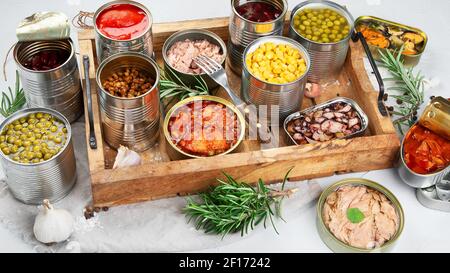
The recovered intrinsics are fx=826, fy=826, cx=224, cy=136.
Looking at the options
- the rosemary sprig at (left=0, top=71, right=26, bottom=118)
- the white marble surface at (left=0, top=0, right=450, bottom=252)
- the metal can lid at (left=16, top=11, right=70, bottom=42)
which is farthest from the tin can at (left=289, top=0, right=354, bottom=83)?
the rosemary sprig at (left=0, top=71, right=26, bottom=118)

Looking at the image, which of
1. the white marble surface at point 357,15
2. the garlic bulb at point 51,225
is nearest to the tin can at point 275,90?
the white marble surface at point 357,15

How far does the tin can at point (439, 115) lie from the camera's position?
3.73 metres

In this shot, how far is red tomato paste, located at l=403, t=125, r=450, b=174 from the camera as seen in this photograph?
369 centimetres

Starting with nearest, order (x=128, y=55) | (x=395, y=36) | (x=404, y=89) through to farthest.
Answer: (x=128, y=55) → (x=404, y=89) → (x=395, y=36)

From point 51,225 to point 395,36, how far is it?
201cm

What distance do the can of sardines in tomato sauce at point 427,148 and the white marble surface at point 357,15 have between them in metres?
0.14

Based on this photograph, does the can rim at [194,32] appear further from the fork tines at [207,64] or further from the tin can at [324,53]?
the tin can at [324,53]

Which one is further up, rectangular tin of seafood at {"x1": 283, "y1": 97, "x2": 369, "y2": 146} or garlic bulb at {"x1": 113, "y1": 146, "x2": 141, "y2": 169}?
rectangular tin of seafood at {"x1": 283, "y1": 97, "x2": 369, "y2": 146}

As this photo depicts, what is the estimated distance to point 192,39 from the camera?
4.02 m

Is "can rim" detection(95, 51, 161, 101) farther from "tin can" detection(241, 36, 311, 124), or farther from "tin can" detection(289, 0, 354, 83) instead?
"tin can" detection(289, 0, 354, 83)

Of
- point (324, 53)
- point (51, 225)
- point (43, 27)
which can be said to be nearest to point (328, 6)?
point (324, 53)

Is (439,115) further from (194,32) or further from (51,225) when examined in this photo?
(51,225)

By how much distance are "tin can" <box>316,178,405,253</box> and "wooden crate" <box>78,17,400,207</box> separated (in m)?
0.11
